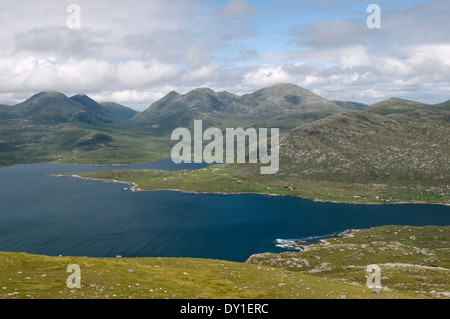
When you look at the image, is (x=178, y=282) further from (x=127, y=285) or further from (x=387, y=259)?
(x=387, y=259)

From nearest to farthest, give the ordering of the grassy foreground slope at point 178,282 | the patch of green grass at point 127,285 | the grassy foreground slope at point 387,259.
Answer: the patch of green grass at point 127,285, the grassy foreground slope at point 178,282, the grassy foreground slope at point 387,259

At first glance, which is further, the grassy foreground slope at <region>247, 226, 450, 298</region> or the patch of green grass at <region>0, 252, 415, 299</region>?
the grassy foreground slope at <region>247, 226, 450, 298</region>

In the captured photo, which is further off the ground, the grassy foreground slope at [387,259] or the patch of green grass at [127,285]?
the patch of green grass at [127,285]

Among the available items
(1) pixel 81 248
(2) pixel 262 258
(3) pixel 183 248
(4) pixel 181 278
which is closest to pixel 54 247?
(1) pixel 81 248

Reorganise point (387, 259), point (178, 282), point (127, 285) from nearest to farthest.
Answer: point (127, 285) → point (178, 282) → point (387, 259)

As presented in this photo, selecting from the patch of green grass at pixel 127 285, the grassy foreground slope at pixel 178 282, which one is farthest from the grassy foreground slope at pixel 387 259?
the patch of green grass at pixel 127 285

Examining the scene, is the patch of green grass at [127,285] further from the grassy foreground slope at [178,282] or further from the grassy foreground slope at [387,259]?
the grassy foreground slope at [387,259]

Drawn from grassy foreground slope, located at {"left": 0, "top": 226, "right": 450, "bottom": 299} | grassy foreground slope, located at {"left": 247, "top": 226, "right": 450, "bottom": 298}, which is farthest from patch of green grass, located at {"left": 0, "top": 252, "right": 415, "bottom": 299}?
grassy foreground slope, located at {"left": 247, "top": 226, "right": 450, "bottom": 298}

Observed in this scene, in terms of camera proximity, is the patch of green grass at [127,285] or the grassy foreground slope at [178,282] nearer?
the patch of green grass at [127,285]

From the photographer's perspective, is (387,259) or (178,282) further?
(387,259)

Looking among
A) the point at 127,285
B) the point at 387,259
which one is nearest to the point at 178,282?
the point at 127,285

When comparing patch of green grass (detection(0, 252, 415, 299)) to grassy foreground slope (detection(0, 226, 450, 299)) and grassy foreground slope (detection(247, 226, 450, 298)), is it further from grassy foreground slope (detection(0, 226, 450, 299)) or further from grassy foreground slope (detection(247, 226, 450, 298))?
grassy foreground slope (detection(247, 226, 450, 298))
